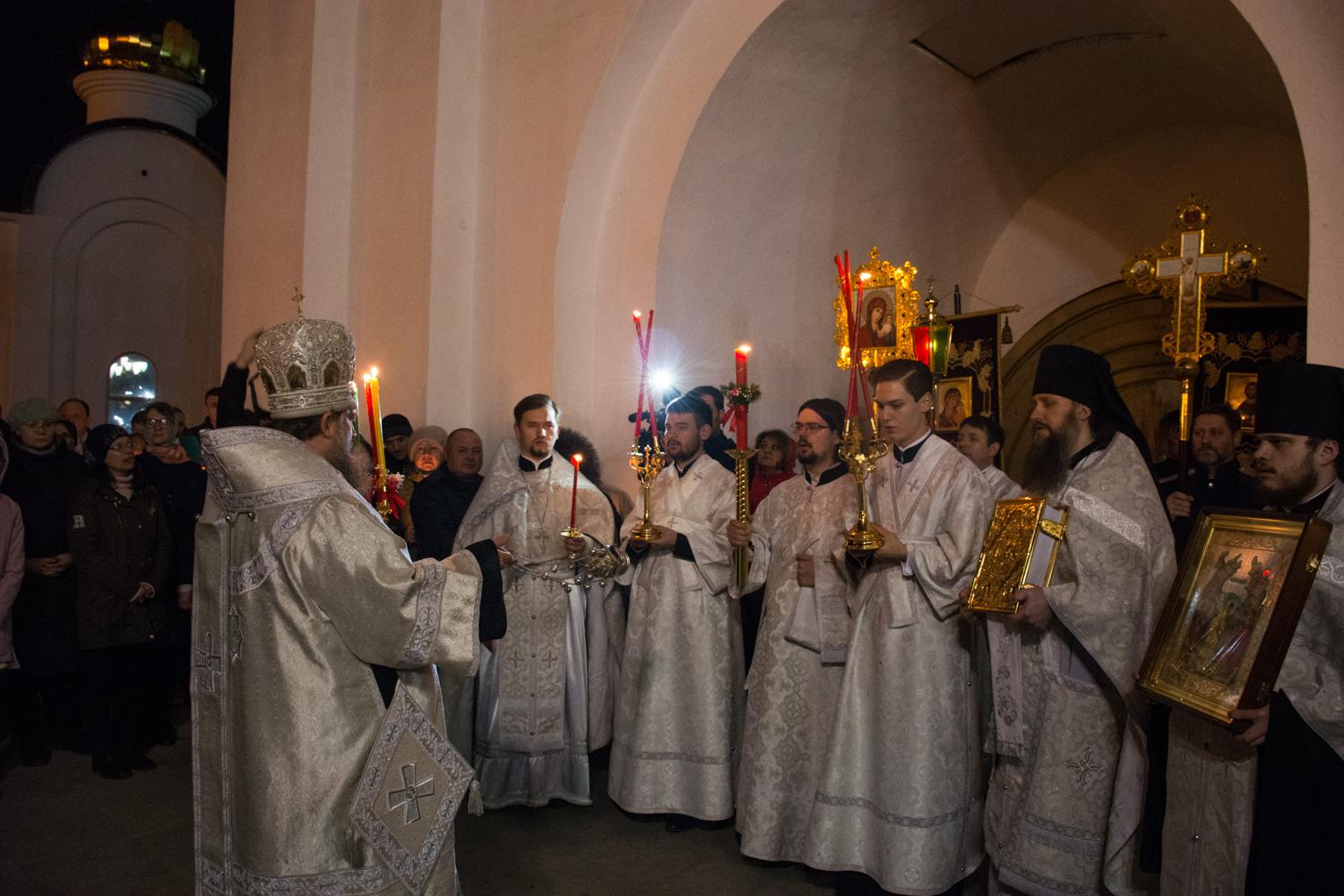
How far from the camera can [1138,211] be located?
835cm

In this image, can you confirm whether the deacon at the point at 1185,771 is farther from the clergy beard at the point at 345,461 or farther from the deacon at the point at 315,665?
the clergy beard at the point at 345,461

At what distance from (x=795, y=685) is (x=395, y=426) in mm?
3518

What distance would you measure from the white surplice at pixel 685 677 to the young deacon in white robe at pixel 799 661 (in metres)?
0.30

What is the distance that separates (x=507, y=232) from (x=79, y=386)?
26.7 ft

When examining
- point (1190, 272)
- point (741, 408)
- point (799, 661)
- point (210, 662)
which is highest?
point (1190, 272)

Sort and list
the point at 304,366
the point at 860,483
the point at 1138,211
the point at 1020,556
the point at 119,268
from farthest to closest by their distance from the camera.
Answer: the point at 119,268, the point at 1138,211, the point at 860,483, the point at 1020,556, the point at 304,366

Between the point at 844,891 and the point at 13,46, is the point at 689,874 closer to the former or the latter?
the point at 844,891

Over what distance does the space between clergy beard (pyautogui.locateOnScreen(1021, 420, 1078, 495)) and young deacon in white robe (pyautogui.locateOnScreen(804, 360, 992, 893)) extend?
347mm

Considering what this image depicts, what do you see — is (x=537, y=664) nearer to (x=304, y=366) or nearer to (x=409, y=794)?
(x=409, y=794)

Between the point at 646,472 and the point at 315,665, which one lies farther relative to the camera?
the point at 646,472

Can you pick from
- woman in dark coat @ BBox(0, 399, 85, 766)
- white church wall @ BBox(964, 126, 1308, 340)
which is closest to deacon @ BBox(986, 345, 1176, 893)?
white church wall @ BBox(964, 126, 1308, 340)

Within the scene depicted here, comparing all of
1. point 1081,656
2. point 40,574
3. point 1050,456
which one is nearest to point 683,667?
point 1081,656

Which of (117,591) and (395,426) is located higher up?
(395,426)

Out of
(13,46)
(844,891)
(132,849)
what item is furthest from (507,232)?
(13,46)
